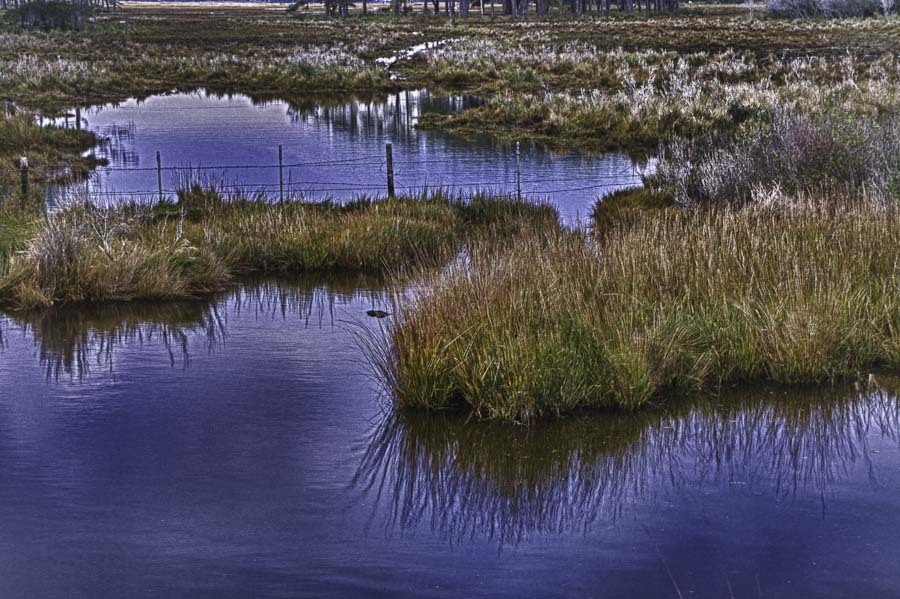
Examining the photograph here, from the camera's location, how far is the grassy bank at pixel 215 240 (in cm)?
1331

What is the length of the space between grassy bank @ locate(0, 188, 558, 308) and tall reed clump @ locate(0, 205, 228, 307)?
12mm

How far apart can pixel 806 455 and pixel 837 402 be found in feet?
3.69

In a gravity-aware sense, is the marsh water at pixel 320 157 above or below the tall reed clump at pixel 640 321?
above

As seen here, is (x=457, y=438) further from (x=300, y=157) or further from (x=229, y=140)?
(x=229, y=140)

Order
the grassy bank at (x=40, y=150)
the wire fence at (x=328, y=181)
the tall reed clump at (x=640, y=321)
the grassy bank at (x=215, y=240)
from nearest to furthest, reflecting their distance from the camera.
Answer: the tall reed clump at (x=640, y=321) → the grassy bank at (x=215, y=240) → the wire fence at (x=328, y=181) → the grassy bank at (x=40, y=150)

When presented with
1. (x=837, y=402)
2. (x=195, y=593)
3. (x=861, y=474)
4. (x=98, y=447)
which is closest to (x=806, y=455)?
Answer: (x=861, y=474)

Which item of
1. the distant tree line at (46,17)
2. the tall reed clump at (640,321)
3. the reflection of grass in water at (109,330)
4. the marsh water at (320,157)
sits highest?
the distant tree line at (46,17)

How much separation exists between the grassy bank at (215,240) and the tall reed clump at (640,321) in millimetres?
2100

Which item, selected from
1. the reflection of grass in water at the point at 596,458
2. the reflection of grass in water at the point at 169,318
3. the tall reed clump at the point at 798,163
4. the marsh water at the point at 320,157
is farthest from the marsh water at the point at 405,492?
the marsh water at the point at 320,157

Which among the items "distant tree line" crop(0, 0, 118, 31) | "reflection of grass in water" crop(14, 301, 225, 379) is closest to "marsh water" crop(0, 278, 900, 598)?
"reflection of grass in water" crop(14, 301, 225, 379)

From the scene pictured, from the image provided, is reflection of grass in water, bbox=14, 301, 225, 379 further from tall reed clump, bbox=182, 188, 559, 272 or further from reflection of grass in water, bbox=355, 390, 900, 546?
reflection of grass in water, bbox=355, 390, 900, 546

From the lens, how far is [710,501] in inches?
303

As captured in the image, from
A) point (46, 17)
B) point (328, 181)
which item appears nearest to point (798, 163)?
point (328, 181)

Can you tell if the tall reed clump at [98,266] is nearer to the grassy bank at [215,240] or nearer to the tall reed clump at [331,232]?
the grassy bank at [215,240]
